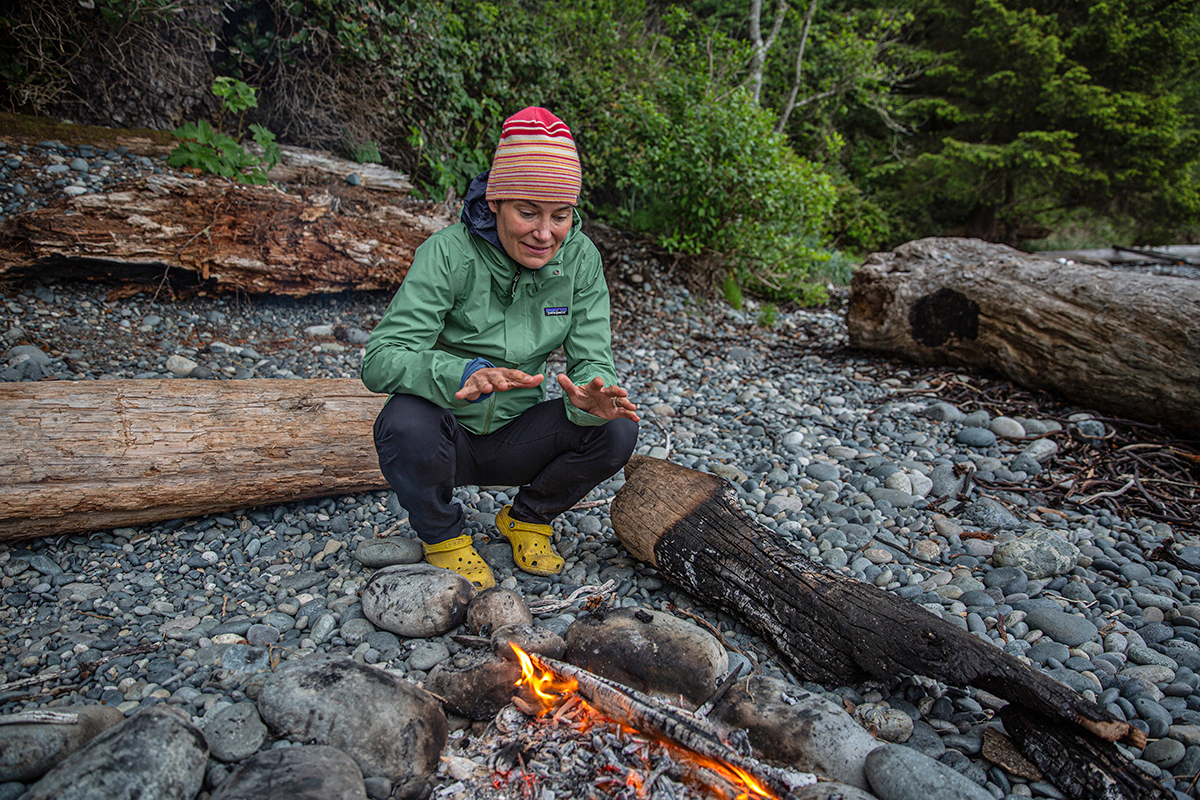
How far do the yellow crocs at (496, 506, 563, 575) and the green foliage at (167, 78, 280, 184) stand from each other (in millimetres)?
4280

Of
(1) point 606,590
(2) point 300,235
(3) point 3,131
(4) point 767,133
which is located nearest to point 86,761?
(1) point 606,590

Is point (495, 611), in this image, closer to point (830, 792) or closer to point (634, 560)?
point (634, 560)

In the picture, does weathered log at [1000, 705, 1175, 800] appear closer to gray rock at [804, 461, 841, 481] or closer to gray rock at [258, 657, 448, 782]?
gray rock at [258, 657, 448, 782]

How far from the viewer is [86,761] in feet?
5.11

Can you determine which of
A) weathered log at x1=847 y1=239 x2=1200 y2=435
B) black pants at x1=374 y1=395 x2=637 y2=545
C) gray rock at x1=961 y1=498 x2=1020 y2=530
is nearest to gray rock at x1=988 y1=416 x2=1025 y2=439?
weathered log at x1=847 y1=239 x2=1200 y2=435

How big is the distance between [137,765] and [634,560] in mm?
1967

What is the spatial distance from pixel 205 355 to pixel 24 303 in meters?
1.22

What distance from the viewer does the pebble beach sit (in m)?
2.17

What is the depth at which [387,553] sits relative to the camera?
285cm

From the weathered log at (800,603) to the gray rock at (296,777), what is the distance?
145 centimetres

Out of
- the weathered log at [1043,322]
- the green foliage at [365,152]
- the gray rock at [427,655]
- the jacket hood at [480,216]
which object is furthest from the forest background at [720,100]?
the gray rock at [427,655]

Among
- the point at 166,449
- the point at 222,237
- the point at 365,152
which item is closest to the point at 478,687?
the point at 166,449

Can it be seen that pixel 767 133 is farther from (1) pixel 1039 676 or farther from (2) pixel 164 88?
(1) pixel 1039 676

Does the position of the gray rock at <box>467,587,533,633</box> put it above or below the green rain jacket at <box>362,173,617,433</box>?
below
